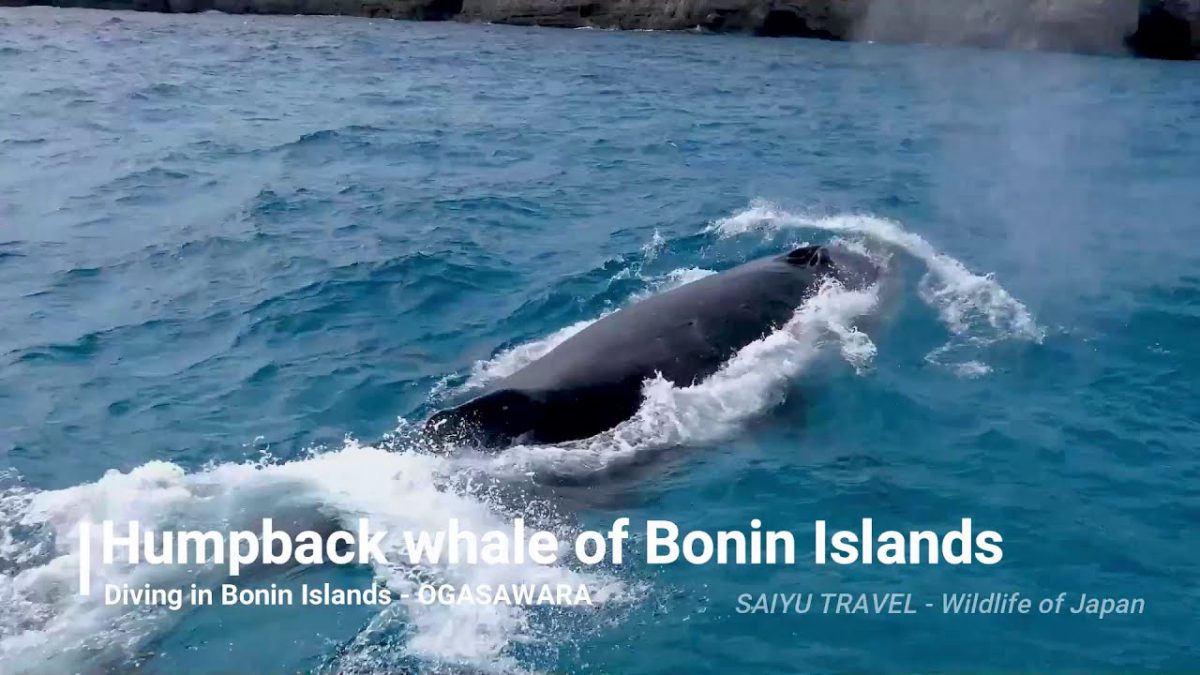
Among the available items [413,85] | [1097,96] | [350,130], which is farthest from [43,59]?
[1097,96]

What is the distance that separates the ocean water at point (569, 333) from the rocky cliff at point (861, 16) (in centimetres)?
1860

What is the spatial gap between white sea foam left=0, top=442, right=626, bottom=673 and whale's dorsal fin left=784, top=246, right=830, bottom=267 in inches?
202

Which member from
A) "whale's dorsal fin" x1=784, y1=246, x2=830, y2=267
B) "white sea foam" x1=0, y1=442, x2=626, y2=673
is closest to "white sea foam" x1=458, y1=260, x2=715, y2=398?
"white sea foam" x1=0, y1=442, x2=626, y2=673

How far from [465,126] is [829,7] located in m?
30.3

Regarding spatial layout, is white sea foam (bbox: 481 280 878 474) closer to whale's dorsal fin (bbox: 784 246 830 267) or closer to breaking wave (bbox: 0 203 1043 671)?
breaking wave (bbox: 0 203 1043 671)

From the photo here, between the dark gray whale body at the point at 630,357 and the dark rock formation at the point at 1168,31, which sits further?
the dark rock formation at the point at 1168,31

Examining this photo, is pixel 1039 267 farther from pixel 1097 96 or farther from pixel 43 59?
pixel 43 59

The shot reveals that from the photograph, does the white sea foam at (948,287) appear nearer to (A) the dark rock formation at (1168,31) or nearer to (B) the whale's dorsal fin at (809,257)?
(B) the whale's dorsal fin at (809,257)

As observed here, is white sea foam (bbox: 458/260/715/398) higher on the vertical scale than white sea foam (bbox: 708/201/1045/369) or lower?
lower

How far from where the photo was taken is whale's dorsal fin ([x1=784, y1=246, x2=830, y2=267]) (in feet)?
41.8

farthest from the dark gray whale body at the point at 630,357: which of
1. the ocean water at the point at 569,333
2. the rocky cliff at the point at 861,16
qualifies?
the rocky cliff at the point at 861,16

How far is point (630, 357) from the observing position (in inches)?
406

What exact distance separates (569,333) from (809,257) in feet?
8.63

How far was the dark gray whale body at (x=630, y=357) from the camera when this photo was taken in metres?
9.38
